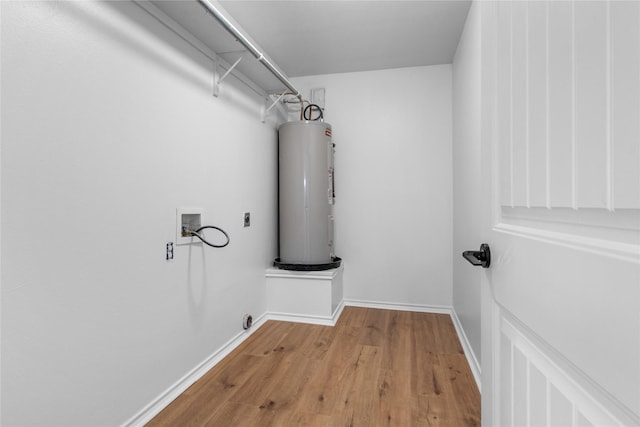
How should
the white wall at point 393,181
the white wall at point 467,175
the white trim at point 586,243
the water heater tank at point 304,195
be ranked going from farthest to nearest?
1. the white wall at point 393,181
2. the water heater tank at point 304,195
3. the white wall at point 467,175
4. the white trim at point 586,243

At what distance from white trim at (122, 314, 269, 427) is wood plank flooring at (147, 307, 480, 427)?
0.03 meters

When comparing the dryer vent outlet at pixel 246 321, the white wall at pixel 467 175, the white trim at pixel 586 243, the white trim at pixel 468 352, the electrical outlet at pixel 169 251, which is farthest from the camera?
the dryer vent outlet at pixel 246 321

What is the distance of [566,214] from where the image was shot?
1.59 feet

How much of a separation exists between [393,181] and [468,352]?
1.72 metres

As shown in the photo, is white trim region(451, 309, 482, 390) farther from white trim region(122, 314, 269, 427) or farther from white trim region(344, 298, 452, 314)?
white trim region(122, 314, 269, 427)

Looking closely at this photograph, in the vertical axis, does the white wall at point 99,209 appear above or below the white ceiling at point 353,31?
below

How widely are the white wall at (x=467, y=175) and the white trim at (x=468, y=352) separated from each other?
5 cm

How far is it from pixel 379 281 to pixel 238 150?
1.96m

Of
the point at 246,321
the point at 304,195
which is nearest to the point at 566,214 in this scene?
the point at 246,321

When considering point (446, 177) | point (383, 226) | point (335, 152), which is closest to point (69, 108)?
point (335, 152)

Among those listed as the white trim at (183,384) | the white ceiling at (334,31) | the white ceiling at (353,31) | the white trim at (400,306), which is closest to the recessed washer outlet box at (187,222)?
the white trim at (183,384)

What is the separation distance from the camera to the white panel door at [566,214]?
36cm

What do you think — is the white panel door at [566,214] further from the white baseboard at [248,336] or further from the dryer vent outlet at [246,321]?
the dryer vent outlet at [246,321]

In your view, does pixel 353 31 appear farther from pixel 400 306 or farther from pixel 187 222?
pixel 400 306
